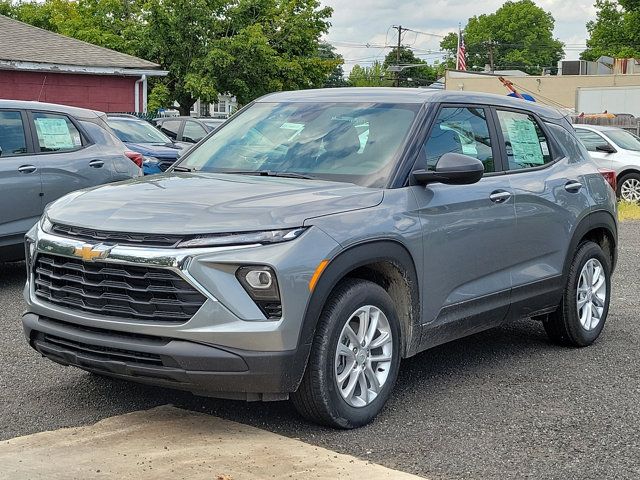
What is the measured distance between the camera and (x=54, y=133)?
28.9 feet

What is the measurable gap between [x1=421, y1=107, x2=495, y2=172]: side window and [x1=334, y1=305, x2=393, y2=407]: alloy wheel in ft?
3.29

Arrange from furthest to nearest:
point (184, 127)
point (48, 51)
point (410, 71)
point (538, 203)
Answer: point (410, 71)
point (48, 51)
point (184, 127)
point (538, 203)

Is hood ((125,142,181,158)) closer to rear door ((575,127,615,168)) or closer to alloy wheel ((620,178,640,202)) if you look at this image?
rear door ((575,127,615,168))

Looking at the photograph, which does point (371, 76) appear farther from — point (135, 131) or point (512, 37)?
point (135, 131)

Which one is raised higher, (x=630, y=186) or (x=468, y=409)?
(x=630, y=186)

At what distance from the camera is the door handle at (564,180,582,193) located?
20.5ft

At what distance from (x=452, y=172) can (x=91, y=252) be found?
1.96m

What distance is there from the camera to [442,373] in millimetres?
5781

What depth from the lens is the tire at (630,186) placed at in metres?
18.4

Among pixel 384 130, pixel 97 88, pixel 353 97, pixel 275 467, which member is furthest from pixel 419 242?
pixel 97 88

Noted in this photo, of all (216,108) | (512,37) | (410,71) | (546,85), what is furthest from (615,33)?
(512,37)

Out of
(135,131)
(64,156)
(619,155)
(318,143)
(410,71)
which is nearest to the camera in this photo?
(318,143)

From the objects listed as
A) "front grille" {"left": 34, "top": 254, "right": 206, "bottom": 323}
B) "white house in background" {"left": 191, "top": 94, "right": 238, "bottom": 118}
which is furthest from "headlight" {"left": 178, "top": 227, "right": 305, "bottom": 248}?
"white house in background" {"left": 191, "top": 94, "right": 238, "bottom": 118}

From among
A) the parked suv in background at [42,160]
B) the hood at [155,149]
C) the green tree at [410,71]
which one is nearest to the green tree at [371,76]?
the green tree at [410,71]
